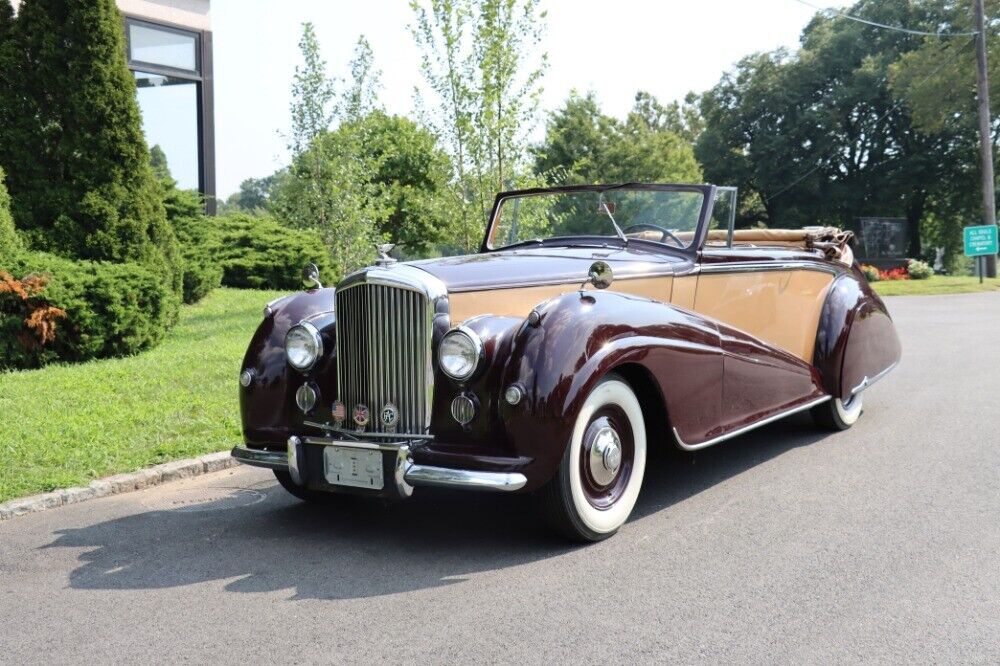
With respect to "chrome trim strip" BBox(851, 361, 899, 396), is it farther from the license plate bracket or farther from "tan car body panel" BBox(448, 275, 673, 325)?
the license plate bracket

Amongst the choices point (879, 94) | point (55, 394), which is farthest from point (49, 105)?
point (879, 94)

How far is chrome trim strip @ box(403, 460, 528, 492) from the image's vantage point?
157 inches

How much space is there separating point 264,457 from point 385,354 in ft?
2.67

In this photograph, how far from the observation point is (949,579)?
386 cm

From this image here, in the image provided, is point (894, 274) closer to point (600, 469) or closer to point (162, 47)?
point (162, 47)

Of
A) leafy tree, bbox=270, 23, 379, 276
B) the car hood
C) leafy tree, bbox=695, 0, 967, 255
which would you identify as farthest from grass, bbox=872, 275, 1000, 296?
leafy tree, bbox=695, 0, 967, 255

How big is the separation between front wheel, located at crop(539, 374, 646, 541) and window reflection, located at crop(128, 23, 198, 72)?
13758 millimetres

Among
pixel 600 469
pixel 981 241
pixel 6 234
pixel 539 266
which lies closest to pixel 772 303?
pixel 539 266

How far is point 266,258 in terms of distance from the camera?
16.6 m

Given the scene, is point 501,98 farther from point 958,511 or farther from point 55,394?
point 958,511

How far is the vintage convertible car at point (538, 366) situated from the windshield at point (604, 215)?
0.6 inches

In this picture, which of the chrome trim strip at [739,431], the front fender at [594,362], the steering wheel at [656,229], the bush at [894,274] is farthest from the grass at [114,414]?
the bush at [894,274]

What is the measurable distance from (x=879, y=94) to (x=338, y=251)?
3658 cm

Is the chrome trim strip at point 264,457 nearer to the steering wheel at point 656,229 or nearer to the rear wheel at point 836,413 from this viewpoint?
the steering wheel at point 656,229
